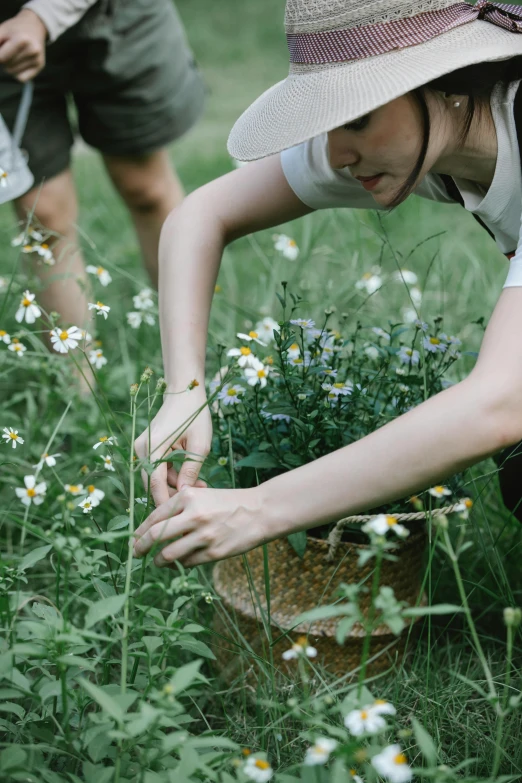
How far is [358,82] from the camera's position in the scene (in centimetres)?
121

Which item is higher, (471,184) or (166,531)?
(471,184)

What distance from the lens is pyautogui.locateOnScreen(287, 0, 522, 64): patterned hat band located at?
124 centimetres

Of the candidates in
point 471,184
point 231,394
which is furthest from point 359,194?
point 231,394

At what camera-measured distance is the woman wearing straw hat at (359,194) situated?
3.66 feet

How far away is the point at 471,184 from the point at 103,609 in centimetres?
98

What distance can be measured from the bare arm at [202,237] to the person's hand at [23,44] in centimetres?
61

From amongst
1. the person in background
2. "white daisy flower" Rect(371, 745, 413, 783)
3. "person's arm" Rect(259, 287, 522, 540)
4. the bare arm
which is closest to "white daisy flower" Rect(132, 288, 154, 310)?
the bare arm

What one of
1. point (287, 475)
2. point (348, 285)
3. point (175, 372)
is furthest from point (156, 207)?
point (287, 475)

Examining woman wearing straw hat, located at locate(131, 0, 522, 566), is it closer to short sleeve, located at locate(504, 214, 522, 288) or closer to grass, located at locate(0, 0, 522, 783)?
short sleeve, located at locate(504, 214, 522, 288)

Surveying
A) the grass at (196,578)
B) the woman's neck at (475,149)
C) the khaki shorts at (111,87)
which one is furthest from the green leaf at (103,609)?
the khaki shorts at (111,87)

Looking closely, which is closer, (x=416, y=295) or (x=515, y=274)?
(x=515, y=274)

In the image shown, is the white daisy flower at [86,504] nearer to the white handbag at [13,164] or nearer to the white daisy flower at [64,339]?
the white daisy flower at [64,339]

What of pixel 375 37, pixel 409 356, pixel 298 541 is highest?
pixel 375 37

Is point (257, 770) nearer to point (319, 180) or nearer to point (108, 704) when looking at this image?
point (108, 704)
